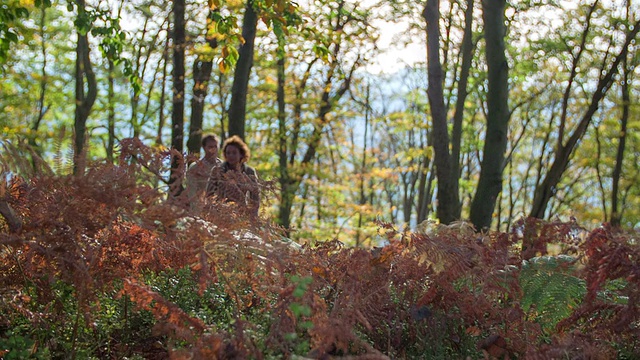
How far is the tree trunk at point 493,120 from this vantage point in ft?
23.7

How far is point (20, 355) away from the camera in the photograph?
2.58 metres

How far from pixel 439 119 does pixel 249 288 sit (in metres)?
5.37

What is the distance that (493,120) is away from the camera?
288 inches

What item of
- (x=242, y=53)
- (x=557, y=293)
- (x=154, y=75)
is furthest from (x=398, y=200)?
(x=557, y=293)

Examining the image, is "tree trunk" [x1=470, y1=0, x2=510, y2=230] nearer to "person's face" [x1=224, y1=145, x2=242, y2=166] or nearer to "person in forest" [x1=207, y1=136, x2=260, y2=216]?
"person's face" [x1=224, y1=145, x2=242, y2=166]

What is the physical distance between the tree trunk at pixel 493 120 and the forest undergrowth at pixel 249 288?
11.9ft

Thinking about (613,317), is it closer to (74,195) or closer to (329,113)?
(74,195)

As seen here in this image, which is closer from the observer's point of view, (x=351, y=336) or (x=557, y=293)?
(x=351, y=336)

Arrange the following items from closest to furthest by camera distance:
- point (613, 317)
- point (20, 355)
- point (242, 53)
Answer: point (20, 355), point (613, 317), point (242, 53)

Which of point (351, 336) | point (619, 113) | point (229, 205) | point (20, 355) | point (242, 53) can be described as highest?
point (619, 113)

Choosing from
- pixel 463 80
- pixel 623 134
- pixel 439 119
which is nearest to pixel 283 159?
pixel 463 80

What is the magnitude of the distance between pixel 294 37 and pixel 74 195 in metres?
17.2

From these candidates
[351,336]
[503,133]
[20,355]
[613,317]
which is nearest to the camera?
[351,336]

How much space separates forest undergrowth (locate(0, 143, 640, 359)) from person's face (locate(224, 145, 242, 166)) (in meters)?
3.15
